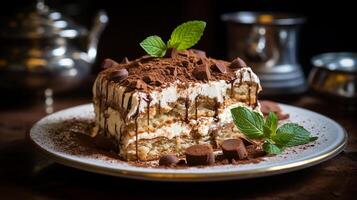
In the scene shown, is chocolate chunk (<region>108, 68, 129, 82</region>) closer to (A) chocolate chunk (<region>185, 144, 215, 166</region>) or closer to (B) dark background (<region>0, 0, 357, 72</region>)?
(A) chocolate chunk (<region>185, 144, 215, 166</region>)

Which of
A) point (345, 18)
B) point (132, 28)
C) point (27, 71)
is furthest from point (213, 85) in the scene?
point (132, 28)

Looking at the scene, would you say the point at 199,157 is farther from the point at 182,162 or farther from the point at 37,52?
the point at 37,52

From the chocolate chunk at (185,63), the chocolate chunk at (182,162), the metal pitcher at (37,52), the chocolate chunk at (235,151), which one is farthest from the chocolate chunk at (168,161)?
the metal pitcher at (37,52)

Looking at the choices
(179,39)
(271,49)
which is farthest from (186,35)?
(271,49)

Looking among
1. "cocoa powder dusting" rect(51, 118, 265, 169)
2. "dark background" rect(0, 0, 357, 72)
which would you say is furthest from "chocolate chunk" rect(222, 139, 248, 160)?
"dark background" rect(0, 0, 357, 72)

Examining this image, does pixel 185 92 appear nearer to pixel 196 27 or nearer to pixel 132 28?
pixel 196 27

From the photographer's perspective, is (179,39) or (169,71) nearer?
(169,71)
